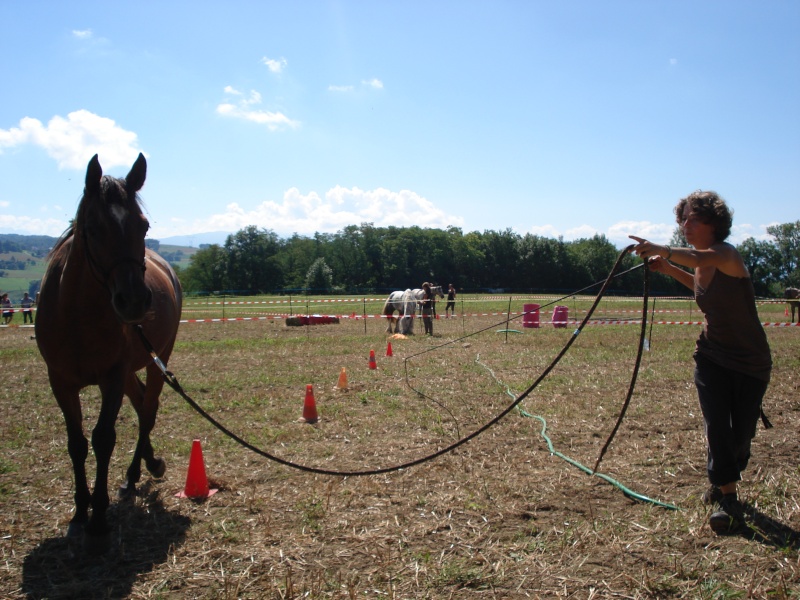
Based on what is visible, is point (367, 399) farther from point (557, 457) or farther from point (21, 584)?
point (21, 584)

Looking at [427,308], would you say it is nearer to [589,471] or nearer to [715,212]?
[589,471]

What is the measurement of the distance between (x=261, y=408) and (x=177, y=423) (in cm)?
121

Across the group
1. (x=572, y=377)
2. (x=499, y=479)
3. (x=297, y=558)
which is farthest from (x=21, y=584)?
(x=572, y=377)

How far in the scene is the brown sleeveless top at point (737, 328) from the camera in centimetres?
383

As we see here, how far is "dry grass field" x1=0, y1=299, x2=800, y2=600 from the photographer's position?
319 cm

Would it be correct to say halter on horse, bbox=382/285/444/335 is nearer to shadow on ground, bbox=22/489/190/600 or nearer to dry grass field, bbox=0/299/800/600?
dry grass field, bbox=0/299/800/600

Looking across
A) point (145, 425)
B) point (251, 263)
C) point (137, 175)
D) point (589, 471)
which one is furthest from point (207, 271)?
point (589, 471)

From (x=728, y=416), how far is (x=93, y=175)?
456 centimetres

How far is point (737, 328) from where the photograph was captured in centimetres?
386

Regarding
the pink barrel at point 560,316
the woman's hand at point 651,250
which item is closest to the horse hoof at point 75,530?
the woman's hand at point 651,250

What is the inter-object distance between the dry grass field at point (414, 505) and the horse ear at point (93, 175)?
2322 mm

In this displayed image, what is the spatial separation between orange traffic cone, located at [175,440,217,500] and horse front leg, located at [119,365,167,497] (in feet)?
1.56

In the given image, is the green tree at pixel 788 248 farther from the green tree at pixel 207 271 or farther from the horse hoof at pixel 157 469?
the horse hoof at pixel 157 469

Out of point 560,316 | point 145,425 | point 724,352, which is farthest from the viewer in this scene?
point 560,316
